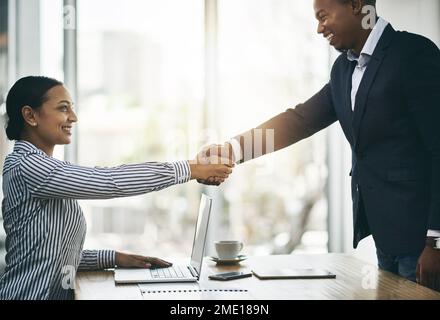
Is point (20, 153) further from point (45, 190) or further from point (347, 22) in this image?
point (347, 22)

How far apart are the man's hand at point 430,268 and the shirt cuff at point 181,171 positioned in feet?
2.46

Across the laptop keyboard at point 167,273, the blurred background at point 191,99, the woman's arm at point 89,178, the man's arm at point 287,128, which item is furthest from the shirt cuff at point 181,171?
the blurred background at point 191,99

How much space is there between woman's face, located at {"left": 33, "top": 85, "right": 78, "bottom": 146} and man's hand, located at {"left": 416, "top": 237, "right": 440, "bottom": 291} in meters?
1.19

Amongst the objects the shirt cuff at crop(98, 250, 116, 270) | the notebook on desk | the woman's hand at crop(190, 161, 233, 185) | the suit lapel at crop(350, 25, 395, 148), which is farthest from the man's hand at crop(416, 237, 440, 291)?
the shirt cuff at crop(98, 250, 116, 270)

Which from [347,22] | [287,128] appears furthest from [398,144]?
[287,128]

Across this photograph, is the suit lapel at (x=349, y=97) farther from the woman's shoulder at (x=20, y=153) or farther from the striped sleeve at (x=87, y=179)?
the woman's shoulder at (x=20, y=153)

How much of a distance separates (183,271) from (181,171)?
318 mm

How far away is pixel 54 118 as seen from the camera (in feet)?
6.38

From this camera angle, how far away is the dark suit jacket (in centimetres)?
187

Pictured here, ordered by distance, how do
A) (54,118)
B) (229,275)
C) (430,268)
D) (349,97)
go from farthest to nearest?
(349,97) < (54,118) < (229,275) < (430,268)

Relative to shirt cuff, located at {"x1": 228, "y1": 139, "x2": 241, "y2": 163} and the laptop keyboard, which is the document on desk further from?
shirt cuff, located at {"x1": 228, "y1": 139, "x2": 241, "y2": 163}

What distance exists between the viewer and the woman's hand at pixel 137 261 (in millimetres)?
2000

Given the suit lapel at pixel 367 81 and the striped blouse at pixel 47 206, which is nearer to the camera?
the striped blouse at pixel 47 206
